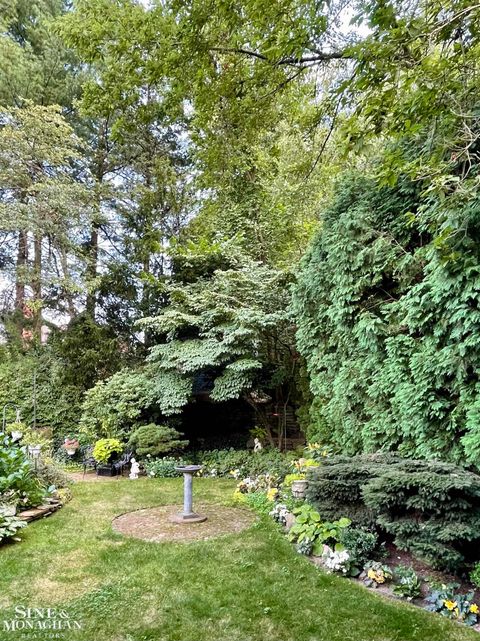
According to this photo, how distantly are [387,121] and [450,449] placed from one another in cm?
306

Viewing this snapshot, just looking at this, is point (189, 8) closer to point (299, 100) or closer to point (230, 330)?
point (299, 100)

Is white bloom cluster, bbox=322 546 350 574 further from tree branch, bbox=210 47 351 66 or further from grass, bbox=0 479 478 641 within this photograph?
tree branch, bbox=210 47 351 66

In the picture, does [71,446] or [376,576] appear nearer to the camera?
[376,576]

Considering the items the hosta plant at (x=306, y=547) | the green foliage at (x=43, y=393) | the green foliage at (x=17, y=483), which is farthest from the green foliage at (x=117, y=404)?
the hosta plant at (x=306, y=547)

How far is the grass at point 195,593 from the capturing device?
2.62 m

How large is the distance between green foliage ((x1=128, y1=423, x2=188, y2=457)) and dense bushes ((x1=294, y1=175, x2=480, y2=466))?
142 inches

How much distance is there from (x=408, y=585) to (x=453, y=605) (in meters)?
0.32

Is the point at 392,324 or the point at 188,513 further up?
the point at 392,324

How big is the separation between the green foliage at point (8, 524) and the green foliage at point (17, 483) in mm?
349

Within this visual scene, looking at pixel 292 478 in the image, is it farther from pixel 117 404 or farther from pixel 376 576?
pixel 117 404

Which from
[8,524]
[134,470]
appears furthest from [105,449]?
[8,524]

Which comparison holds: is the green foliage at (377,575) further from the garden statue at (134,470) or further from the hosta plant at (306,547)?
the garden statue at (134,470)

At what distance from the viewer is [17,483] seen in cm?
502

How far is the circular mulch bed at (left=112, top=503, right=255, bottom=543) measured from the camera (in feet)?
14.6
